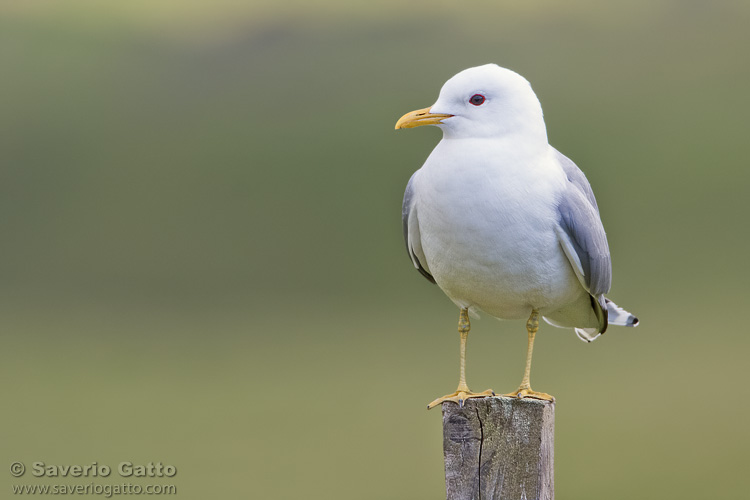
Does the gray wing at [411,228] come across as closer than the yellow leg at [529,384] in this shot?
No

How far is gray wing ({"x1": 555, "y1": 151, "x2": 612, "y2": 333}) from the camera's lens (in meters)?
4.71

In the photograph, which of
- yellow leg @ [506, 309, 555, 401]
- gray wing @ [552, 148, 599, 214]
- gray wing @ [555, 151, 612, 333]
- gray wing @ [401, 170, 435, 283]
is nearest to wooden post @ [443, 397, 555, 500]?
yellow leg @ [506, 309, 555, 401]

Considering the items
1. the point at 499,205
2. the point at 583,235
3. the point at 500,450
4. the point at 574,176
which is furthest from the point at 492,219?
the point at 500,450

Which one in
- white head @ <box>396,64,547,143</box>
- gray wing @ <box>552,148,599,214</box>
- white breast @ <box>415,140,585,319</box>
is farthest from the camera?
gray wing @ <box>552,148,599,214</box>

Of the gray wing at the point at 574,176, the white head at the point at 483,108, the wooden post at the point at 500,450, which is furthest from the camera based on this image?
the gray wing at the point at 574,176

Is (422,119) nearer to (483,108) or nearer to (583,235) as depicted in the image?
(483,108)

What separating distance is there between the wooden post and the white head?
1.30 metres

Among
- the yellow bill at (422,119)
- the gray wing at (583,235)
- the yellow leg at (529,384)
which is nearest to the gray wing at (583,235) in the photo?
the gray wing at (583,235)

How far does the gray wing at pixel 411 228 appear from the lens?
5.00m

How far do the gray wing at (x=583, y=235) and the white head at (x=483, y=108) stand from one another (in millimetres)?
385

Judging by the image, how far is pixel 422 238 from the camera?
4.90 metres

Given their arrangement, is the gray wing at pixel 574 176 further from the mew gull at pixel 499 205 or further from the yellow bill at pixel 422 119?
the yellow bill at pixel 422 119

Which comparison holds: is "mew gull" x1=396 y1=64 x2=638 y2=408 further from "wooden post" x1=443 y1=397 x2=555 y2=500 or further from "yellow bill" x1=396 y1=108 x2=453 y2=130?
"wooden post" x1=443 y1=397 x2=555 y2=500

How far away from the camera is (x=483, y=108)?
467cm
